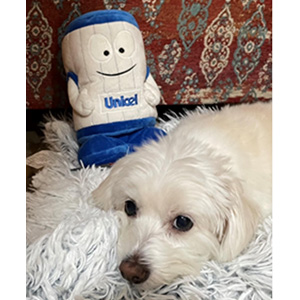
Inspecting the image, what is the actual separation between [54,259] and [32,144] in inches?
39.9

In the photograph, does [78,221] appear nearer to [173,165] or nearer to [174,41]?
[173,165]

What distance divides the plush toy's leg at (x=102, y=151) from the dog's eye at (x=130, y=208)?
0.42 meters

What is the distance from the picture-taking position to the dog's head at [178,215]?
1.00m

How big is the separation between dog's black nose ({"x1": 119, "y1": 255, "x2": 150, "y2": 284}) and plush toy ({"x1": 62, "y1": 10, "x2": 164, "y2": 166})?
621mm

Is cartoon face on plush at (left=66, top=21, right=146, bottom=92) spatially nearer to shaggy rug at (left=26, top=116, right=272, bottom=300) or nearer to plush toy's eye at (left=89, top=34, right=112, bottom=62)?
plush toy's eye at (left=89, top=34, right=112, bottom=62)

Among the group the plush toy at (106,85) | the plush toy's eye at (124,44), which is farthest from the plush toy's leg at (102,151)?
the plush toy's eye at (124,44)

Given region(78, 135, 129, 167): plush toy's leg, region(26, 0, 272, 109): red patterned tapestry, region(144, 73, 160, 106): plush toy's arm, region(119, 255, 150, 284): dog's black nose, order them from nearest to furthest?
region(119, 255, 150, 284): dog's black nose < region(78, 135, 129, 167): plush toy's leg < region(144, 73, 160, 106): plush toy's arm < region(26, 0, 272, 109): red patterned tapestry

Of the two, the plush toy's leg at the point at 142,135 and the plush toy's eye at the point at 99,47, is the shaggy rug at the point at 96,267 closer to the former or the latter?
the plush toy's leg at the point at 142,135

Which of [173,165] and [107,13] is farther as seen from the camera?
[107,13]

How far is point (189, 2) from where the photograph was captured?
1.80 meters

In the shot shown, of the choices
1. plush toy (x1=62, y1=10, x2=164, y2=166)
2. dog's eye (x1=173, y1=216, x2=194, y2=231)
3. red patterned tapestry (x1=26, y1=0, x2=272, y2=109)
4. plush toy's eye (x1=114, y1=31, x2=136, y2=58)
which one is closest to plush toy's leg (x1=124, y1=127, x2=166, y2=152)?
plush toy (x1=62, y1=10, x2=164, y2=166)

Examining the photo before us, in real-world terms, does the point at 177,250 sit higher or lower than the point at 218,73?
lower

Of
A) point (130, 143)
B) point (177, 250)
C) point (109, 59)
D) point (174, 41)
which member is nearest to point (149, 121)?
point (130, 143)

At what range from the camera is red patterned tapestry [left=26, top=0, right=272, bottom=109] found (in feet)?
5.89
